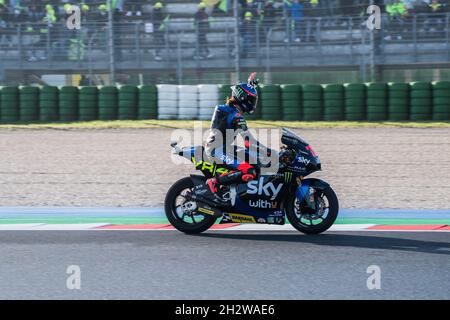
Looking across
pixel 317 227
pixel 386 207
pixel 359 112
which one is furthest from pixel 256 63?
pixel 317 227

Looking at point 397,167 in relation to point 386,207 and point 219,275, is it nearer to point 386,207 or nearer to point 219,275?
point 386,207

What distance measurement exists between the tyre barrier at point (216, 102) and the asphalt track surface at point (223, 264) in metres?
11.8

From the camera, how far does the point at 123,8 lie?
871 inches

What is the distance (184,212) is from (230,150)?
776mm

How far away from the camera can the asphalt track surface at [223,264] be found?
6.20 m

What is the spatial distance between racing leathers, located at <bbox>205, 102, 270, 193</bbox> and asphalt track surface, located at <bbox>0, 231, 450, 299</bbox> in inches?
24.4

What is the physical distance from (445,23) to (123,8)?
8.08 metres

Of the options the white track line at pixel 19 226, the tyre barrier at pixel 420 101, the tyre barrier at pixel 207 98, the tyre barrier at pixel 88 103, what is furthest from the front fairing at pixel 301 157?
the tyre barrier at pixel 88 103

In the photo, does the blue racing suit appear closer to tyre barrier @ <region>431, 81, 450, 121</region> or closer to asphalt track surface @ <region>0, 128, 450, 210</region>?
asphalt track surface @ <region>0, 128, 450, 210</region>

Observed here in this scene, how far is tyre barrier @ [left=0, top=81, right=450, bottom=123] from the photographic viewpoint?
19.9m

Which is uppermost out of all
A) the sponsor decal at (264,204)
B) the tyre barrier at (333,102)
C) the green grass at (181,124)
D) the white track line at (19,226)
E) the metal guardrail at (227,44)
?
the metal guardrail at (227,44)

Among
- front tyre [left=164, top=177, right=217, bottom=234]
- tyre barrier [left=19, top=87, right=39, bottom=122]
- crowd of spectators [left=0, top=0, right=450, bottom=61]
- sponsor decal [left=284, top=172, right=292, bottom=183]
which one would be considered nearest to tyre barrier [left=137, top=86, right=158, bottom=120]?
crowd of spectators [left=0, top=0, right=450, bottom=61]

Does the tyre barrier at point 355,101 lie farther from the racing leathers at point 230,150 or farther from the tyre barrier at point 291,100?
the racing leathers at point 230,150

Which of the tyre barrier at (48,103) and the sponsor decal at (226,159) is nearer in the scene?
the sponsor decal at (226,159)
